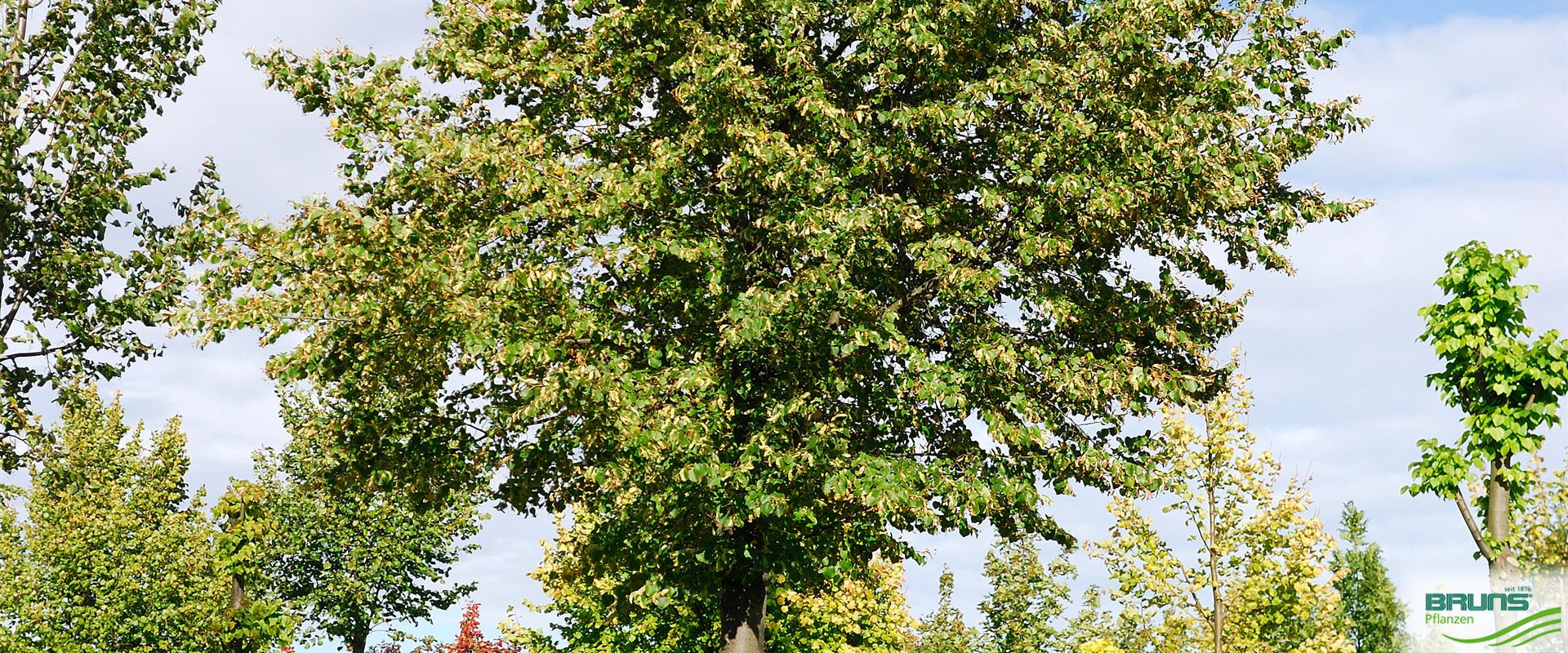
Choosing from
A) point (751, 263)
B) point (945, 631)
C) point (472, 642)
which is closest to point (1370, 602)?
point (945, 631)

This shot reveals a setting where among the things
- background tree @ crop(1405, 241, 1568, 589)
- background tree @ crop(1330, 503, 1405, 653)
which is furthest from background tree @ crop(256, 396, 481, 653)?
background tree @ crop(1330, 503, 1405, 653)

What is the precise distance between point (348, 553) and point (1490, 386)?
128ft

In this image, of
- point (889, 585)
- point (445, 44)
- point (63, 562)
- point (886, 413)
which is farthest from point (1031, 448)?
point (63, 562)

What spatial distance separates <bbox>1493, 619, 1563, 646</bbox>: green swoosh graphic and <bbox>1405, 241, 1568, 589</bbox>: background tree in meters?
0.87

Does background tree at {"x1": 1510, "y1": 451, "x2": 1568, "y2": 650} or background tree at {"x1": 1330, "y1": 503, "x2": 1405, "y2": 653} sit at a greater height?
background tree at {"x1": 1330, "y1": 503, "x2": 1405, "y2": 653}

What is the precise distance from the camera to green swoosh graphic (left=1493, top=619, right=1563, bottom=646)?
18250mm

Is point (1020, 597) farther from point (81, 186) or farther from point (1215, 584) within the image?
point (81, 186)

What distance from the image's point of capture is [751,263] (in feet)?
60.1

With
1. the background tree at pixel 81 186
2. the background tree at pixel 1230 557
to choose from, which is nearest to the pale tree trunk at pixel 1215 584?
the background tree at pixel 1230 557

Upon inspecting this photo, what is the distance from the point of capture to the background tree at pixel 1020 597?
53594 millimetres

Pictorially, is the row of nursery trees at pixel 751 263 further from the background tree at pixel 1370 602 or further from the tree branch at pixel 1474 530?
the background tree at pixel 1370 602

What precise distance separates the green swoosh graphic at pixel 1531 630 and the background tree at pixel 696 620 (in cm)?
1688

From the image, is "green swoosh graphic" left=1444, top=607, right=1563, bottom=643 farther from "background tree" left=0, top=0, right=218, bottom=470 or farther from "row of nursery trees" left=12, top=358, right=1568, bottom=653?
"background tree" left=0, top=0, right=218, bottom=470

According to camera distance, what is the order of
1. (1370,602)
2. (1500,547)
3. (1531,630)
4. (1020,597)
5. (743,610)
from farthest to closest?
(1370,602) < (1020,597) < (743,610) < (1531,630) < (1500,547)
